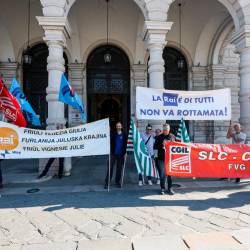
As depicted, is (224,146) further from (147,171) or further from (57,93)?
(57,93)

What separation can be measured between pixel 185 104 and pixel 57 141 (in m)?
3.63

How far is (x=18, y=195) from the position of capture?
6371mm

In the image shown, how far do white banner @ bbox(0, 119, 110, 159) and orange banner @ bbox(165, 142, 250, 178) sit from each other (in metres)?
1.67

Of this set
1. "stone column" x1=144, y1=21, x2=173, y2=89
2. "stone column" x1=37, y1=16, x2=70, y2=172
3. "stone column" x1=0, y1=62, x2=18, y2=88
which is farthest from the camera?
"stone column" x1=0, y1=62, x2=18, y2=88

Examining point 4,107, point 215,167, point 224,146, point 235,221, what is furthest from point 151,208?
point 4,107

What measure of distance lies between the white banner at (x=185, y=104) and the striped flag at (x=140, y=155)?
734 mm

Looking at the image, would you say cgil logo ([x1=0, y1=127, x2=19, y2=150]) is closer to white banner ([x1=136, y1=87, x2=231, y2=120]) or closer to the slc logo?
white banner ([x1=136, y1=87, x2=231, y2=120])

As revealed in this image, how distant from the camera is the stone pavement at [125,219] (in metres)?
3.82

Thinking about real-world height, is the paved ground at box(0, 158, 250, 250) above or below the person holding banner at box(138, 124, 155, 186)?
below

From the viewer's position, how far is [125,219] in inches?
185

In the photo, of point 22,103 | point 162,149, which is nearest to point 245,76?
point 162,149

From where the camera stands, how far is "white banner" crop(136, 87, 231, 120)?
301 inches

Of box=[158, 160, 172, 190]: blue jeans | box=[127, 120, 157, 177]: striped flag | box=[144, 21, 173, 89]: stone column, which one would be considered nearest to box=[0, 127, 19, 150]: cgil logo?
box=[127, 120, 157, 177]: striped flag

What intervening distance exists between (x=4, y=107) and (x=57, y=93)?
1.69 m
